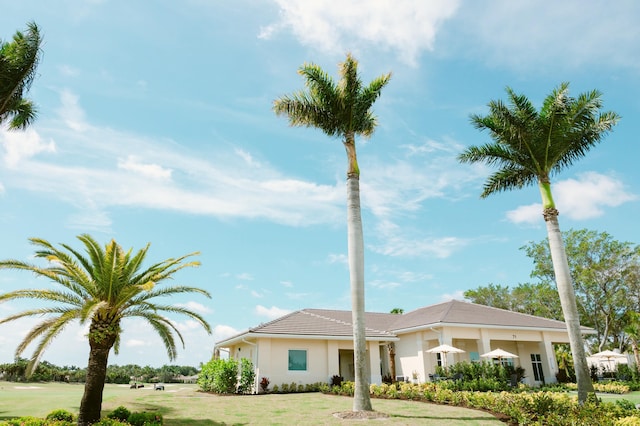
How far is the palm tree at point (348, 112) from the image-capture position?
15.2m

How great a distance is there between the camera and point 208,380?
22.7 metres

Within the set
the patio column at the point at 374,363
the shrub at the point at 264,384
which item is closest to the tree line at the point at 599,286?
the patio column at the point at 374,363

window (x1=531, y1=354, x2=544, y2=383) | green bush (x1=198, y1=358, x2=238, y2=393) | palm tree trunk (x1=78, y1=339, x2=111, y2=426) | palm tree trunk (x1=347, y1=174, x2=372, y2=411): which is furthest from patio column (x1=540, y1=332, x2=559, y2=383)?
palm tree trunk (x1=78, y1=339, x2=111, y2=426)

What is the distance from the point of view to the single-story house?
76.3 feet

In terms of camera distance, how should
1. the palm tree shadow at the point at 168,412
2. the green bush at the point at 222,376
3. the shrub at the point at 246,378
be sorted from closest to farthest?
the palm tree shadow at the point at 168,412, the green bush at the point at 222,376, the shrub at the point at 246,378

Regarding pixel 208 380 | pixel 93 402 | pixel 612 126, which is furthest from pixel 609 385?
pixel 93 402

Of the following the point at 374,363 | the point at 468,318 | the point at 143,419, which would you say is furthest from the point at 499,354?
the point at 143,419

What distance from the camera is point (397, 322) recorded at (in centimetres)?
3127

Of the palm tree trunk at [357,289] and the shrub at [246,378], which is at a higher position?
the palm tree trunk at [357,289]

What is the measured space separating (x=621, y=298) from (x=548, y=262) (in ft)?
Result: 22.1

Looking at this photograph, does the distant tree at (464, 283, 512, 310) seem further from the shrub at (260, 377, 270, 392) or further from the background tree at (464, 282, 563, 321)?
the shrub at (260, 377, 270, 392)

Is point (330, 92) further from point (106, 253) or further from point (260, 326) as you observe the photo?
point (260, 326)

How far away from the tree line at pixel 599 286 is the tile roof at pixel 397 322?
45.7ft

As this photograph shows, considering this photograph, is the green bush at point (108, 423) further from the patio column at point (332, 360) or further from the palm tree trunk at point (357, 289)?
the patio column at point (332, 360)
